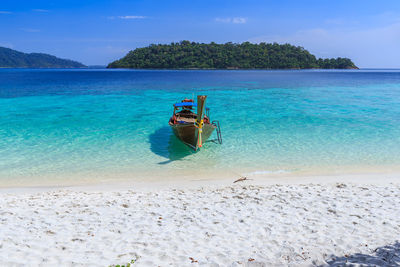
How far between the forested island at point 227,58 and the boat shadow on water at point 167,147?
509ft

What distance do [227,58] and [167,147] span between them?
163m

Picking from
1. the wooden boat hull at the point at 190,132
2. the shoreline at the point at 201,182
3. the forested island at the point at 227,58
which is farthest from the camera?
the forested island at the point at 227,58

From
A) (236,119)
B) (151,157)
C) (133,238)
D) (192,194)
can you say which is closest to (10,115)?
(151,157)

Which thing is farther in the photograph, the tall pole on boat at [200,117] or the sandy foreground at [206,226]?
the tall pole on boat at [200,117]

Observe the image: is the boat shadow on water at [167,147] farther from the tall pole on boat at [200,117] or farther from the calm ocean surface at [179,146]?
the tall pole on boat at [200,117]

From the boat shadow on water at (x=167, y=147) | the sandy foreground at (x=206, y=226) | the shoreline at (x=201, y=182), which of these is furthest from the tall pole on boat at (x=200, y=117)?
the sandy foreground at (x=206, y=226)

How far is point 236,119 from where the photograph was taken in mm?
21688

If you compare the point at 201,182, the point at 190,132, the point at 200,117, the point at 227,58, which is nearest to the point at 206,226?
the point at 201,182

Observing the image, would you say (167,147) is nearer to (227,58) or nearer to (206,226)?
(206,226)

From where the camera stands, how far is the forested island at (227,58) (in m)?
168

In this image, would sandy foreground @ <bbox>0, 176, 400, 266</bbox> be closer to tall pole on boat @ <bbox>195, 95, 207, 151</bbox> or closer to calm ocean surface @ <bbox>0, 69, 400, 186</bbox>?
calm ocean surface @ <bbox>0, 69, 400, 186</bbox>

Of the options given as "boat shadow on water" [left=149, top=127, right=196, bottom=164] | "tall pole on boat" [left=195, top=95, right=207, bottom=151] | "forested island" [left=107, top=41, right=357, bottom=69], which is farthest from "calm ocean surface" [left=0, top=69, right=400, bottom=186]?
"forested island" [left=107, top=41, right=357, bottom=69]

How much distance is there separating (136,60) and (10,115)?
172288 mm

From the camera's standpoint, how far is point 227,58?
557 feet
